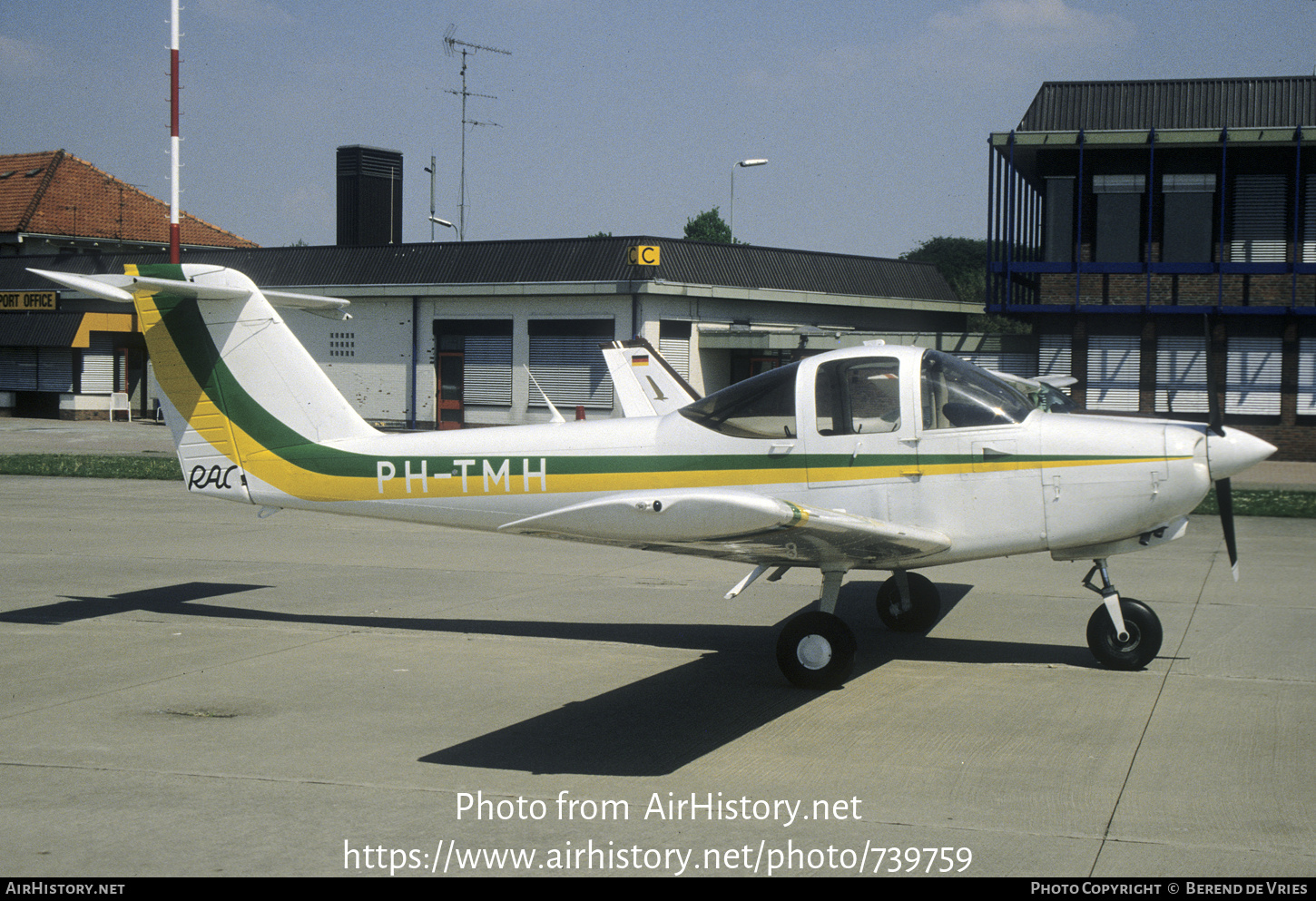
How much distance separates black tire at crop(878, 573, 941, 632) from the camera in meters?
9.22

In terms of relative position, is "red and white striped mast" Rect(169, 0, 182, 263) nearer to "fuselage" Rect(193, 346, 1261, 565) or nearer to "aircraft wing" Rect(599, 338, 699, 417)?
"aircraft wing" Rect(599, 338, 699, 417)

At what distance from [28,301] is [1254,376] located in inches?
1543

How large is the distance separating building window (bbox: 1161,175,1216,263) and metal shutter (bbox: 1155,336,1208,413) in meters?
2.18

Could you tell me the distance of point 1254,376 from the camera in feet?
95.5

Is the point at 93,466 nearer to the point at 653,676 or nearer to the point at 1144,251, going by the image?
the point at 653,676

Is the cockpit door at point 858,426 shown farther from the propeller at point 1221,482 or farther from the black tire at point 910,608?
the propeller at point 1221,482

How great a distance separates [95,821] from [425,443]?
4145mm

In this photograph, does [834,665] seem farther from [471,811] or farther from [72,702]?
[72,702]

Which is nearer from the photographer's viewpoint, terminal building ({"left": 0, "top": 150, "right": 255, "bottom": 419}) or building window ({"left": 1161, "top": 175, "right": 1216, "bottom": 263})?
building window ({"left": 1161, "top": 175, "right": 1216, "bottom": 263})

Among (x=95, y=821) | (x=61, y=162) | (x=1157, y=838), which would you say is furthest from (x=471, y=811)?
(x=61, y=162)

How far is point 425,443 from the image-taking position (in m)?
8.80

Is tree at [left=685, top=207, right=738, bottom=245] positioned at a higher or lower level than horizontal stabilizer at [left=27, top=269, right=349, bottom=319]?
higher

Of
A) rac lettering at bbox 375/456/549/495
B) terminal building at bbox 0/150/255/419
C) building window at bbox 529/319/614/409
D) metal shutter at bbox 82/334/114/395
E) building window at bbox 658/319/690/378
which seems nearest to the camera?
rac lettering at bbox 375/456/549/495

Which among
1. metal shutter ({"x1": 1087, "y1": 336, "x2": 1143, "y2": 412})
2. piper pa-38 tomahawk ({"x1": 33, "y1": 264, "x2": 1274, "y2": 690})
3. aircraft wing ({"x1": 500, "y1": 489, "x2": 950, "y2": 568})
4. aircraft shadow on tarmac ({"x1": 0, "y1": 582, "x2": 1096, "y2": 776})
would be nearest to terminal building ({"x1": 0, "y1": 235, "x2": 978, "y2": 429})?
metal shutter ({"x1": 1087, "y1": 336, "x2": 1143, "y2": 412})
